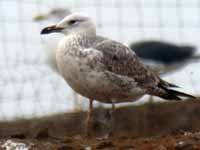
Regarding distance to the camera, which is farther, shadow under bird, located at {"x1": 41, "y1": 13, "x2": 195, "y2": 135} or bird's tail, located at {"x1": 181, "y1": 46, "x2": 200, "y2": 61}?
bird's tail, located at {"x1": 181, "y1": 46, "x2": 200, "y2": 61}

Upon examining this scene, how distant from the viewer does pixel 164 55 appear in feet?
46.6

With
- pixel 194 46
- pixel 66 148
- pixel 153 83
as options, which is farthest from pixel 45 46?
pixel 194 46

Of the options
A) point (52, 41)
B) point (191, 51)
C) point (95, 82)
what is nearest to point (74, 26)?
point (95, 82)

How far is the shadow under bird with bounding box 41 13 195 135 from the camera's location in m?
6.99

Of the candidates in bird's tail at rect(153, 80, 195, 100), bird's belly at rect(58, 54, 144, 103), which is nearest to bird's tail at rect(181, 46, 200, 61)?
bird's tail at rect(153, 80, 195, 100)

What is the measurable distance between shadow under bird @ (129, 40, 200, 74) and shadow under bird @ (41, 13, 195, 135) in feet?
18.9

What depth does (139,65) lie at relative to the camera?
7.72 m

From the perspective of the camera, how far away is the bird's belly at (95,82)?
6953 millimetres

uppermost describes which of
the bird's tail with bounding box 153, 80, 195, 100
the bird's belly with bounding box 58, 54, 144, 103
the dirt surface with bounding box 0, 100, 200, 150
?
the bird's belly with bounding box 58, 54, 144, 103

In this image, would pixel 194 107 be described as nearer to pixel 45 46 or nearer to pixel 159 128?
pixel 159 128

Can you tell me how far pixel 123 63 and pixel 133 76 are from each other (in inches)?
6.5

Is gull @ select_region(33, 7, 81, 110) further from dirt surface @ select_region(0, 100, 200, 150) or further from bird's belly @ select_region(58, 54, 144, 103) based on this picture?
bird's belly @ select_region(58, 54, 144, 103)

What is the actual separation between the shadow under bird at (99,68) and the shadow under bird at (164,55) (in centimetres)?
576

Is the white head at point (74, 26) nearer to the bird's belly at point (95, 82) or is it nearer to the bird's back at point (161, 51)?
the bird's belly at point (95, 82)
